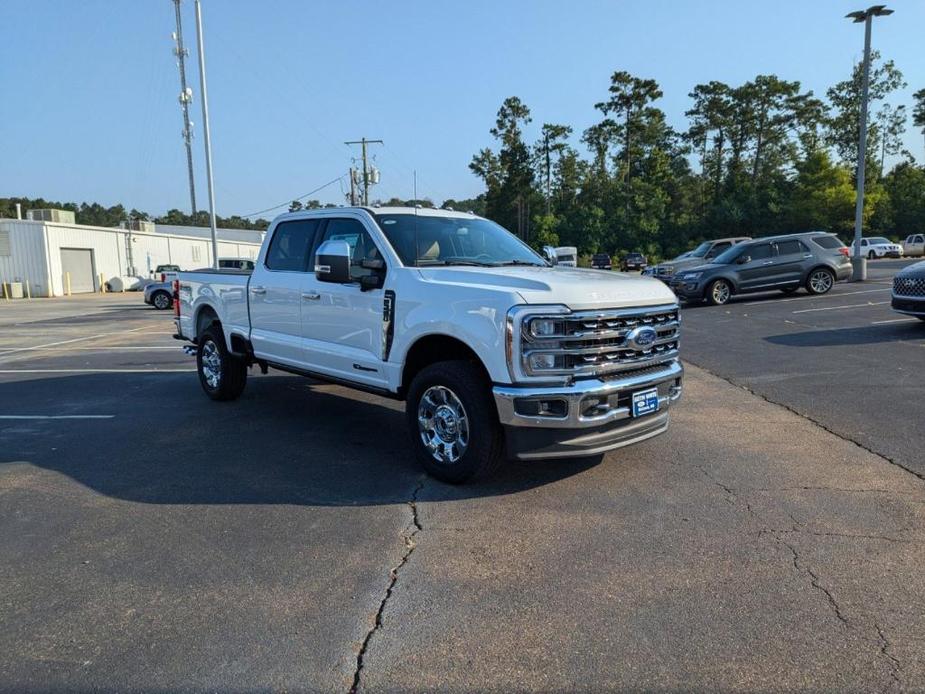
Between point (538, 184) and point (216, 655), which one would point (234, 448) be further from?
point (538, 184)

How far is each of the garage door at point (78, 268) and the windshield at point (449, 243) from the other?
4343 cm

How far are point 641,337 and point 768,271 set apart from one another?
609 inches

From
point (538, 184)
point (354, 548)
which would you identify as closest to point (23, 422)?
point (354, 548)

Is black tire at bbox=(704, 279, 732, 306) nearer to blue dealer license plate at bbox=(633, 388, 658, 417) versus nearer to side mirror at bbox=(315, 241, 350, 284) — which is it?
blue dealer license plate at bbox=(633, 388, 658, 417)

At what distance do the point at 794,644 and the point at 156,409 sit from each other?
7.21 meters

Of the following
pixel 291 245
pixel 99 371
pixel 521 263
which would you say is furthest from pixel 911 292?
pixel 99 371

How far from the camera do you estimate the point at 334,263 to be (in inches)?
220

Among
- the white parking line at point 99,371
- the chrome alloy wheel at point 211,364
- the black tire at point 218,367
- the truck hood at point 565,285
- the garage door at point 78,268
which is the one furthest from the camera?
the garage door at point 78,268

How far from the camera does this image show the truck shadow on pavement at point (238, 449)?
5051 mm

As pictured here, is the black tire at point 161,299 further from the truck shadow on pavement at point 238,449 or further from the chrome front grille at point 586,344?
the chrome front grille at point 586,344

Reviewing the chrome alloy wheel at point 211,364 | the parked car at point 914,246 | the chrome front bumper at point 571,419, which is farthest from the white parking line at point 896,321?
the parked car at point 914,246

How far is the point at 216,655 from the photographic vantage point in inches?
117

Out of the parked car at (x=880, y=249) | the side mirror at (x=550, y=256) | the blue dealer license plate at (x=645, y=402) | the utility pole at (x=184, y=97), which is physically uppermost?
the utility pole at (x=184, y=97)

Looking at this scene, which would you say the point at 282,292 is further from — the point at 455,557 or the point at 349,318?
the point at 455,557
